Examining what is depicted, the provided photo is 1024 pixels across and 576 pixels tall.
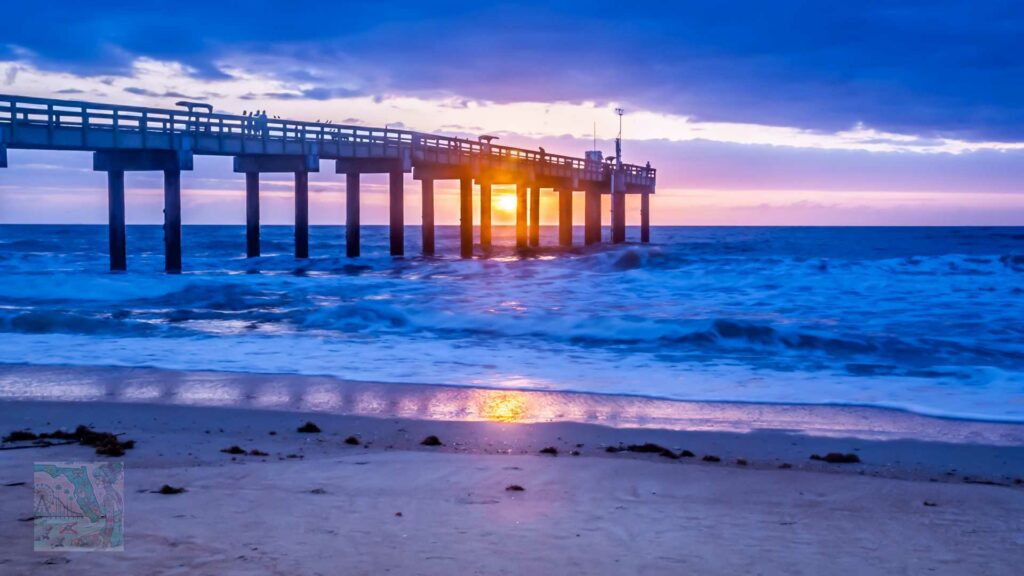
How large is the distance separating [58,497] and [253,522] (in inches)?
46.4

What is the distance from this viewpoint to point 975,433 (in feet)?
25.4

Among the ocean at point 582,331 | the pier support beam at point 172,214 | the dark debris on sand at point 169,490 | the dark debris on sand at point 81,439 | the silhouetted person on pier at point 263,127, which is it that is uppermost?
the silhouetted person on pier at point 263,127

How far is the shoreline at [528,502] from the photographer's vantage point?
398cm

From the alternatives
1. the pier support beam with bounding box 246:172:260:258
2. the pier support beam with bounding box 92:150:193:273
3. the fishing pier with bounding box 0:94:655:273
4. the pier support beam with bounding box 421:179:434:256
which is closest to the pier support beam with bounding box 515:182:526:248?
the fishing pier with bounding box 0:94:655:273

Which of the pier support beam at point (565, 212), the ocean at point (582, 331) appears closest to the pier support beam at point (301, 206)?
the ocean at point (582, 331)

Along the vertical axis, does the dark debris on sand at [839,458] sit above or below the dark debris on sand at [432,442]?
below

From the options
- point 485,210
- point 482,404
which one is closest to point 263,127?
point 485,210

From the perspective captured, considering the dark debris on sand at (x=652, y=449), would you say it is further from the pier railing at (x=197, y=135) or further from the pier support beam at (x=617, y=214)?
the pier support beam at (x=617, y=214)

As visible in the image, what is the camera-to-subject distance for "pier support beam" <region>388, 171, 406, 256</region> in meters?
31.8

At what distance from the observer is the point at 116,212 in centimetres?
2383

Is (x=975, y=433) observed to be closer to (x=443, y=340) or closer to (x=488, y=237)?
(x=443, y=340)

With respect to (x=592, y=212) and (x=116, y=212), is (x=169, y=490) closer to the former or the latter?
(x=116, y=212)

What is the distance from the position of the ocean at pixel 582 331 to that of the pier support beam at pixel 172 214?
1.09m

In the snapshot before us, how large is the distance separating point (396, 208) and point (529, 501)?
2834 centimetres
